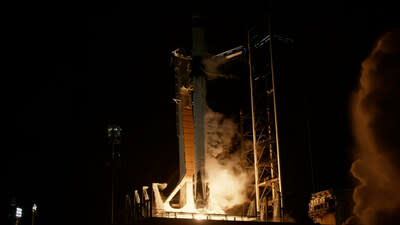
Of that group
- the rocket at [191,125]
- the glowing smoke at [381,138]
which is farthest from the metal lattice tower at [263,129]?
the glowing smoke at [381,138]


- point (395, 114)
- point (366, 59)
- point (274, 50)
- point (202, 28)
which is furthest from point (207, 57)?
point (395, 114)

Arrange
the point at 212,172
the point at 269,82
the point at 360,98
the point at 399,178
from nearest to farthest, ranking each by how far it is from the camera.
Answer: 1. the point at 399,178
2. the point at 360,98
3. the point at 212,172
4. the point at 269,82

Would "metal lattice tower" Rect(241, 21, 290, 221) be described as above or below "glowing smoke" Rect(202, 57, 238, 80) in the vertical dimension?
below

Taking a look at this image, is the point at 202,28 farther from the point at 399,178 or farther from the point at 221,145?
the point at 399,178

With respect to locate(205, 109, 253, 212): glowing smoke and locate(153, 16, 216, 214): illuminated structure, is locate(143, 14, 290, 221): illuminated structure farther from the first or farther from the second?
locate(205, 109, 253, 212): glowing smoke

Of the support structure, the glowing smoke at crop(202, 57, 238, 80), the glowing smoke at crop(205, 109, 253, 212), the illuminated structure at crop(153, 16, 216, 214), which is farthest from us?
the glowing smoke at crop(202, 57, 238, 80)

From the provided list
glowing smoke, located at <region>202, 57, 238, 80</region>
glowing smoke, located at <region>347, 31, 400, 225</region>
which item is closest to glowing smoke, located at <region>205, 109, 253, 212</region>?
glowing smoke, located at <region>202, 57, 238, 80</region>

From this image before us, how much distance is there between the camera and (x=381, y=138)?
76.4 ft

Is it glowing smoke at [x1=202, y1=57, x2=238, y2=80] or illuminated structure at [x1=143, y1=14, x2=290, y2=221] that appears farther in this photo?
glowing smoke at [x1=202, y1=57, x2=238, y2=80]

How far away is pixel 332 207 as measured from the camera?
23.2m

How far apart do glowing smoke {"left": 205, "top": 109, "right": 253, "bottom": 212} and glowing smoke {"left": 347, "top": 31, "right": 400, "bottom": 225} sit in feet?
22.7

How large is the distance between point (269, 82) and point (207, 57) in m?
3.77

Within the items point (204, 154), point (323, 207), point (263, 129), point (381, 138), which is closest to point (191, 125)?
point (204, 154)

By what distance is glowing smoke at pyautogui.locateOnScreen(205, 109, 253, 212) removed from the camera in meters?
27.0
